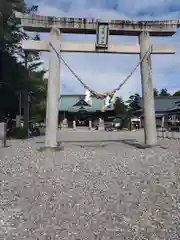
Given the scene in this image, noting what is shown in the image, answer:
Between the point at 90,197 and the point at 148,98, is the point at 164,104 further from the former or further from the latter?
the point at 90,197

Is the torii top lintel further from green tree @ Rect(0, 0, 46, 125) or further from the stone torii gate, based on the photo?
green tree @ Rect(0, 0, 46, 125)

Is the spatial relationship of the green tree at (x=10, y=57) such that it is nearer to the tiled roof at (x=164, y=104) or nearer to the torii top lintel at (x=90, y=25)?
the torii top lintel at (x=90, y=25)

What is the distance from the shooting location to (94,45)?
39.5 feet

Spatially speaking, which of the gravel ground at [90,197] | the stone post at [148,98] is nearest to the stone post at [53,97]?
the gravel ground at [90,197]

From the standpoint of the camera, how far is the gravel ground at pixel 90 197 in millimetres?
4427

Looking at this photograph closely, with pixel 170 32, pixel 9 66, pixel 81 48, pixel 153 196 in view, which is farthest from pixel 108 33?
pixel 9 66

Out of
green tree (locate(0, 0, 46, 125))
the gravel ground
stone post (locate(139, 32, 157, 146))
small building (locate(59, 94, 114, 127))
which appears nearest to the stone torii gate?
stone post (locate(139, 32, 157, 146))

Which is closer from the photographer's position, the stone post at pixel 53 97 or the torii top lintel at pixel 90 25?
the stone post at pixel 53 97

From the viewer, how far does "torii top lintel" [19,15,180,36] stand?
1165 centimetres

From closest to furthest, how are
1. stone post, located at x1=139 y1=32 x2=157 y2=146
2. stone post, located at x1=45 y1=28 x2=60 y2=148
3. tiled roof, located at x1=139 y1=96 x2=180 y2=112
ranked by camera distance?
stone post, located at x1=45 y1=28 x2=60 y2=148 < stone post, located at x1=139 y1=32 x2=157 y2=146 < tiled roof, located at x1=139 y1=96 x2=180 y2=112

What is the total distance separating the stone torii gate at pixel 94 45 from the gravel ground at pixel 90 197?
2392mm

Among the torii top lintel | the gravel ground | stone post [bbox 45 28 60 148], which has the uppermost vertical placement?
the torii top lintel

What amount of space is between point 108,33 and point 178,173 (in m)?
6.31

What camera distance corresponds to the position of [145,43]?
12336mm
